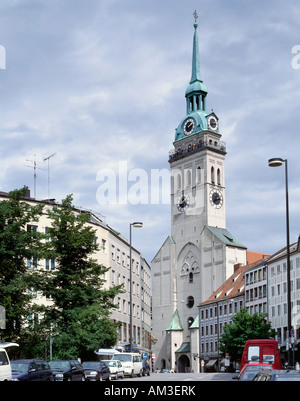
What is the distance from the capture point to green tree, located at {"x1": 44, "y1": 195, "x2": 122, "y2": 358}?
43250 mm

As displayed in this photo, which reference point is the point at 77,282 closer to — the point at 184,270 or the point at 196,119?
the point at 184,270

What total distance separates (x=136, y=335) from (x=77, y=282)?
45.4 m

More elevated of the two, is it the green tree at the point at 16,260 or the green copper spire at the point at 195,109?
the green copper spire at the point at 195,109

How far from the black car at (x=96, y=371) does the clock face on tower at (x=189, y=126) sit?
106m

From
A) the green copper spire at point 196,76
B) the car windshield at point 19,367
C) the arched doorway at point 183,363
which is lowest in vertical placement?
the arched doorway at point 183,363

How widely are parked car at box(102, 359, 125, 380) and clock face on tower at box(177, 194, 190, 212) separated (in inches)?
3633

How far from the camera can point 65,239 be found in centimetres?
4497

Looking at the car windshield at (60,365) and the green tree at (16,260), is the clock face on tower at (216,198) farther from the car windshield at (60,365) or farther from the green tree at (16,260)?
the car windshield at (60,365)

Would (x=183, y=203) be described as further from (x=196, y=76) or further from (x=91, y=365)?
(x=91, y=365)

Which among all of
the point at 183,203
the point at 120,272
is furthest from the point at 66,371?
the point at 183,203

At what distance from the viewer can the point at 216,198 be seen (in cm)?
13300

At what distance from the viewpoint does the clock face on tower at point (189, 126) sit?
141 m

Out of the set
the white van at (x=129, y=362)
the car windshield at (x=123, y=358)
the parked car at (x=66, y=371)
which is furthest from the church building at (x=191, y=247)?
the parked car at (x=66, y=371)
